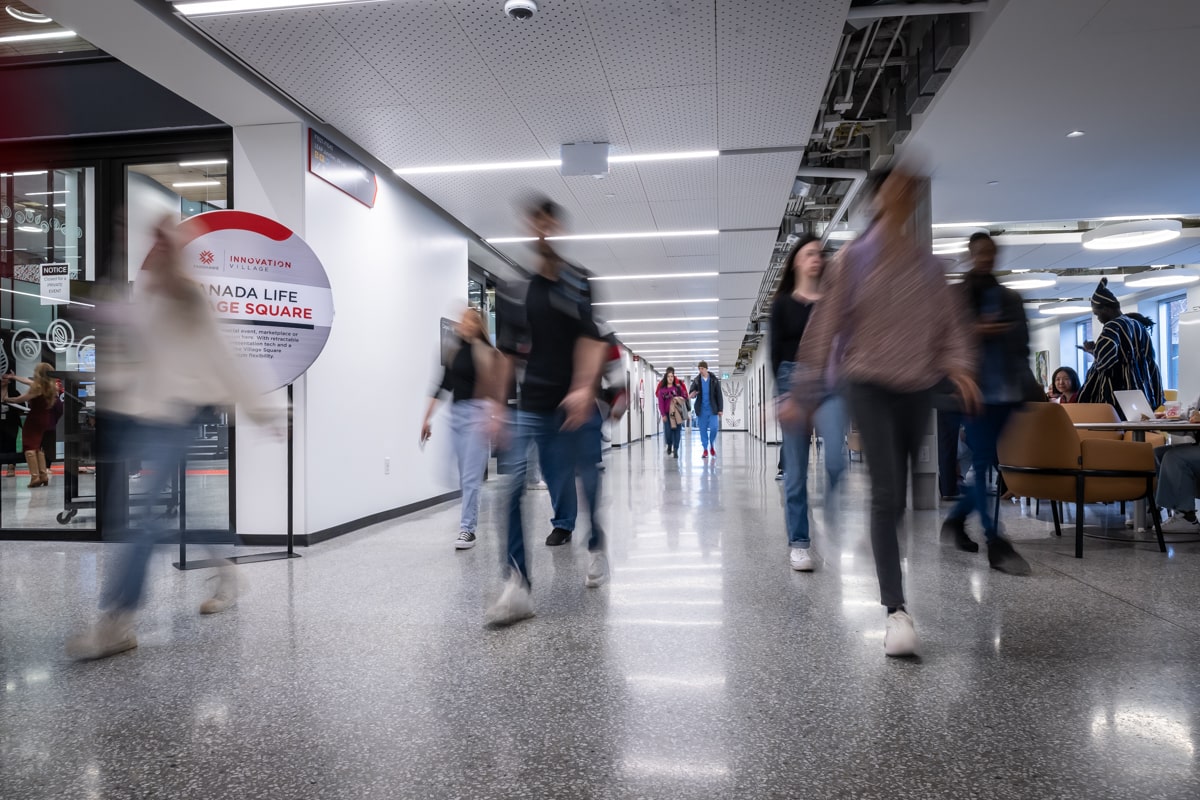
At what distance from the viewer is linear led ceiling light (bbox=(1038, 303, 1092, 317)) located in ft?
50.0

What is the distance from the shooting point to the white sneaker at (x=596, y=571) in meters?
3.10

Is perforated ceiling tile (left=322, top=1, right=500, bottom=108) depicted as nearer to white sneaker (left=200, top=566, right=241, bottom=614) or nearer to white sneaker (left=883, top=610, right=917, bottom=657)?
white sneaker (left=200, top=566, right=241, bottom=614)

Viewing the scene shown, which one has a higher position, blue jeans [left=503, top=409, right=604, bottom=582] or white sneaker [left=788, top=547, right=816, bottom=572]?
blue jeans [left=503, top=409, right=604, bottom=582]

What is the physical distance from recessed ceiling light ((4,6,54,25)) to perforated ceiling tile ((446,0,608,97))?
A: 3.07 m

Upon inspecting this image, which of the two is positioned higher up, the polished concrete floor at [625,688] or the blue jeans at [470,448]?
the blue jeans at [470,448]

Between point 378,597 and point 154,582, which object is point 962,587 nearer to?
point 378,597

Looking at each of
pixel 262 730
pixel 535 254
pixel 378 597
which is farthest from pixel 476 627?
pixel 535 254

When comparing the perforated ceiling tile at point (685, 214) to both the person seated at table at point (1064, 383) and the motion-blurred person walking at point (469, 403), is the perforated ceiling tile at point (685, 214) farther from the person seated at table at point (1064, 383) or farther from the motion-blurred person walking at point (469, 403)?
the person seated at table at point (1064, 383)

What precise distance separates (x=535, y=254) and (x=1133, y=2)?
11.3 feet

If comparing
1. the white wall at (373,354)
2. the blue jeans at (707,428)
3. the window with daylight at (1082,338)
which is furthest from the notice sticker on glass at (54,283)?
the window with daylight at (1082,338)

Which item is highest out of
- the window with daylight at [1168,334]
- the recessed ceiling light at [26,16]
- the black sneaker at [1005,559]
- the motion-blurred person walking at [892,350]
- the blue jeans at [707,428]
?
the recessed ceiling light at [26,16]

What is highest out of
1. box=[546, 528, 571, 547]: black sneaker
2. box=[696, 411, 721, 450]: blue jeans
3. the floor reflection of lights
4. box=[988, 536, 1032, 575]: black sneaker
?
box=[696, 411, 721, 450]: blue jeans

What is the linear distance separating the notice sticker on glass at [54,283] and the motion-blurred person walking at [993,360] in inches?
225

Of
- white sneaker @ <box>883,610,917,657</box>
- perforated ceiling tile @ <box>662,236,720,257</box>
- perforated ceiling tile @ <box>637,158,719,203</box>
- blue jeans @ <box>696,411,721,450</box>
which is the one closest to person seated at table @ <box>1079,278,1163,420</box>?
perforated ceiling tile @ <box>637,158,719,203</box>
